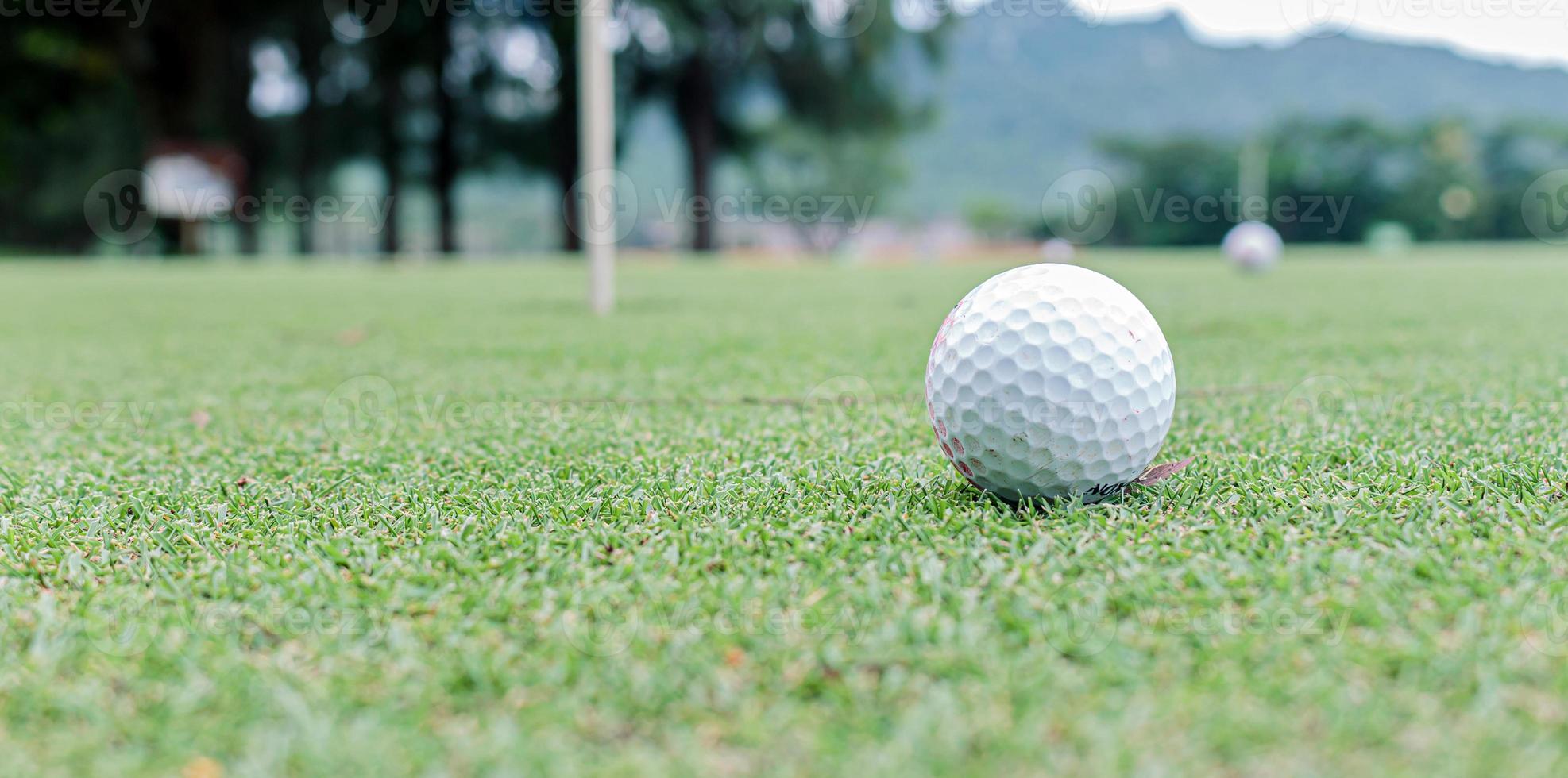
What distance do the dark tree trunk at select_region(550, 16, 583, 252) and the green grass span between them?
1802 centimetres

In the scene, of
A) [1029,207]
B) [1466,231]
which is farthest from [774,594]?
[1029,207]

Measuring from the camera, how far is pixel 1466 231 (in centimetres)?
2647

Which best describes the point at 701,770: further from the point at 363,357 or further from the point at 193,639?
the point at 363,357

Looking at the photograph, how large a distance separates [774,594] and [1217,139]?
3191cm

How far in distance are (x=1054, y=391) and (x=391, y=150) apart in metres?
22.8

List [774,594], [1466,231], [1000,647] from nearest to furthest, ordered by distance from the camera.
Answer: [1000,647] < [774,594] < [1466,231]
